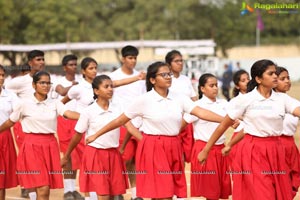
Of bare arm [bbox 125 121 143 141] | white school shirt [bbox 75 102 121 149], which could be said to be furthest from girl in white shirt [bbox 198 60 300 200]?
white school shirt [bbox 75 102 121 149]

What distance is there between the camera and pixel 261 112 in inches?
305

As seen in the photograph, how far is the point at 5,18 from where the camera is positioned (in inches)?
1902

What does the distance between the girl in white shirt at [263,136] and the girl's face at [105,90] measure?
161 centimetres

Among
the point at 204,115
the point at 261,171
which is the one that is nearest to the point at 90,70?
the point at 204,115

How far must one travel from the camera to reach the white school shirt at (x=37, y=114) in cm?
957

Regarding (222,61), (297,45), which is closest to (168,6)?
(297,45)

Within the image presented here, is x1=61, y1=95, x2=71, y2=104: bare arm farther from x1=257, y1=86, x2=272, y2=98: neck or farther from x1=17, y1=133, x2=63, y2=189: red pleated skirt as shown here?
x1=257, y1=86, x2=272, y2=98: neck

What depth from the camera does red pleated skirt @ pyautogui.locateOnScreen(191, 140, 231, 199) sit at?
951cm

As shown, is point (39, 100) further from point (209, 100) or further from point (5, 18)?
point (5, 18)

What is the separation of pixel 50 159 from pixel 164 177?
184cm

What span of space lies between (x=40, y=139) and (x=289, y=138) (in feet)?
9.03

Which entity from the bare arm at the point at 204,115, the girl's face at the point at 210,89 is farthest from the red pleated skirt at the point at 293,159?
the bare arm at the point at 204,115

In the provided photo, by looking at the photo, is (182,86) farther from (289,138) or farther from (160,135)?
(160,135)

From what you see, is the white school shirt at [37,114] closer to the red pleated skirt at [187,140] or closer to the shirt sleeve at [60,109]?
the shirt sleeve at [60,109]
